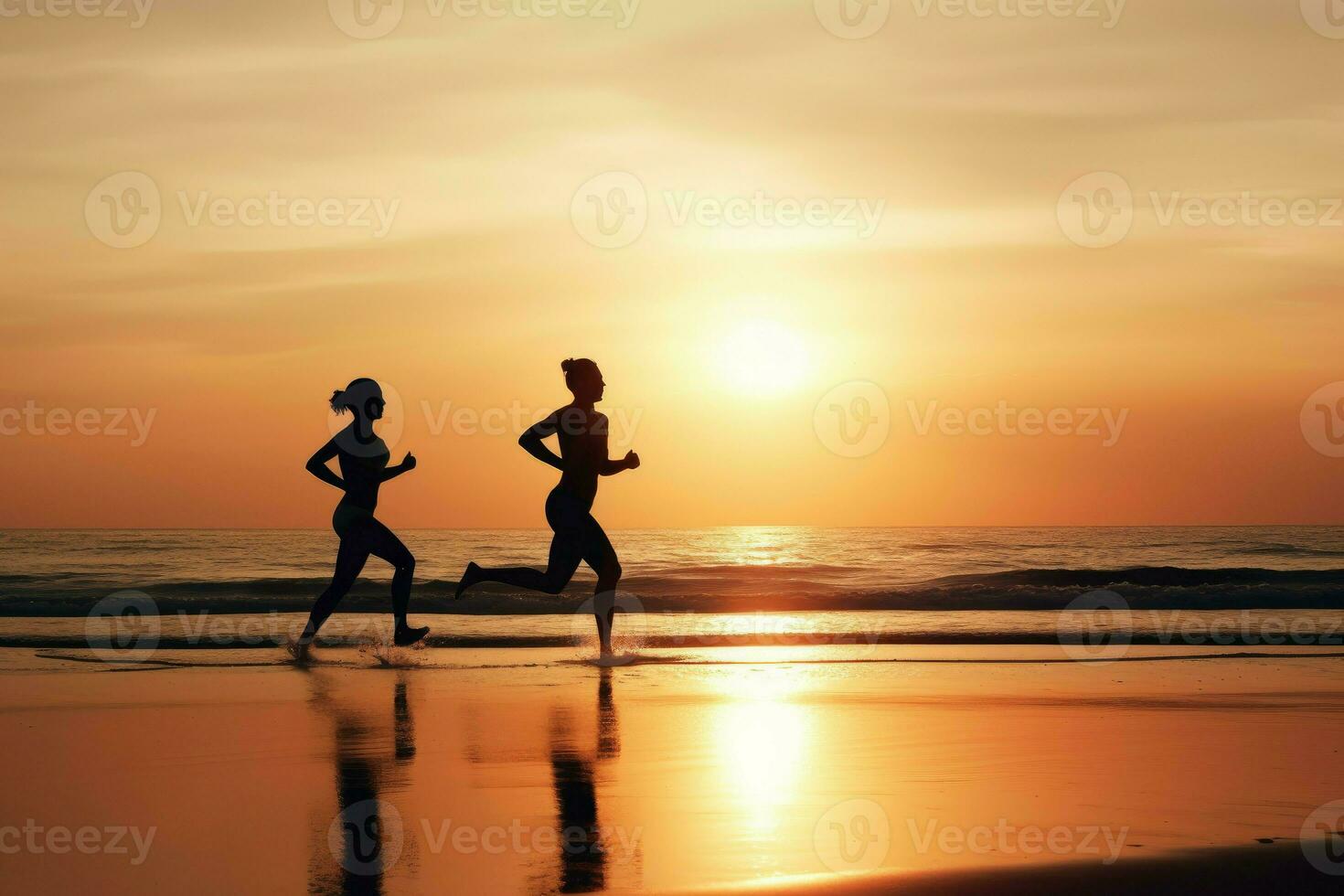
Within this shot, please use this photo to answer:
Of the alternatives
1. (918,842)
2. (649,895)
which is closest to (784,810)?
(918,842)

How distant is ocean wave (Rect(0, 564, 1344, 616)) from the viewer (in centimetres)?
1994

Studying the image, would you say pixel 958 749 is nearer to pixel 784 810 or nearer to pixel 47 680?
pixel 784 810

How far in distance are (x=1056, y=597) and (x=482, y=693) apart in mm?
15047

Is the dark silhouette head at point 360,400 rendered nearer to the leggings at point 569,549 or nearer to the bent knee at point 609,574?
the leggings at point 569,549

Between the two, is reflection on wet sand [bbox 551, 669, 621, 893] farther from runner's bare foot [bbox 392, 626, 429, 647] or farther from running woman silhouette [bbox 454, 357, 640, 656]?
runner's bare foot [bbox 392, 626, 429, 647]

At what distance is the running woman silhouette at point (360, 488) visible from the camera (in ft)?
35.8

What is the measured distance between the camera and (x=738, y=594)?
2416 centimetres

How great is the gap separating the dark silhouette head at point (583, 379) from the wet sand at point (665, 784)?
2.31m

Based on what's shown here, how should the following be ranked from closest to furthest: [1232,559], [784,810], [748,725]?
[784,810] → [748,725] → [1232,559]

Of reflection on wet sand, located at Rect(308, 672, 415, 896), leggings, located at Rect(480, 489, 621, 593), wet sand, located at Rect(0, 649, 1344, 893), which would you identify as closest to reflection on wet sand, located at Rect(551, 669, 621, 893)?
wet sand, located at Rect(0, 649, 1344, 893)

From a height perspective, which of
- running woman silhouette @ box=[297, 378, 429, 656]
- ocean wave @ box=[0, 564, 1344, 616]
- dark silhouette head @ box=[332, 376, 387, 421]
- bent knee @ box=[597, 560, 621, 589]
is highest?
dark silhouette head @ box=[332, 376, 387, 421]

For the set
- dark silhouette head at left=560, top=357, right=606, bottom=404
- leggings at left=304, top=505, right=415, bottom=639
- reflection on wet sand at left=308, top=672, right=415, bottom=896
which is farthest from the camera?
leggings at left=304, top=505, right=415, bottom=639

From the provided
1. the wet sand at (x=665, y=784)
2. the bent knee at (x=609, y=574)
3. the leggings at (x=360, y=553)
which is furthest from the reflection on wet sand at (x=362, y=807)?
the leggings at (x=360, y=553)

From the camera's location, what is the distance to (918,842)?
4.61 meters
